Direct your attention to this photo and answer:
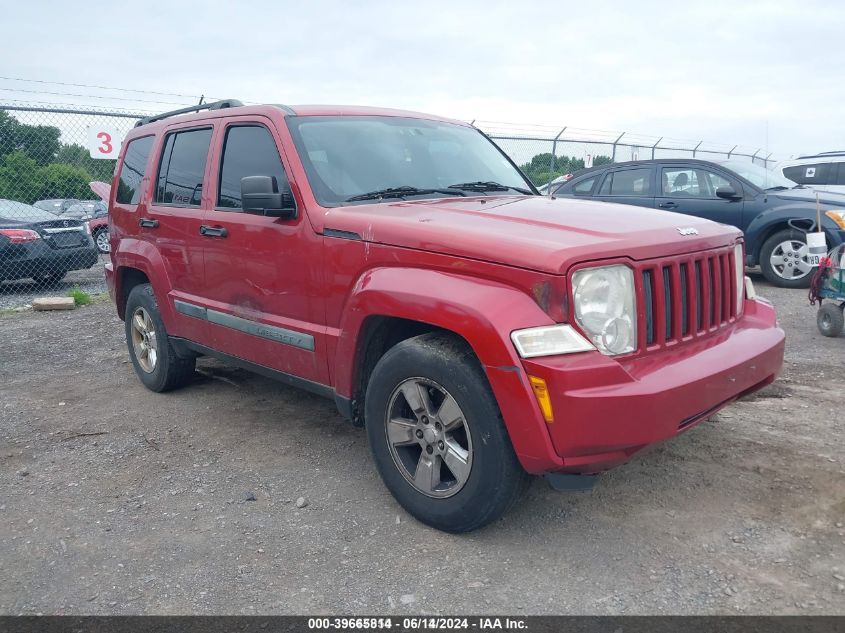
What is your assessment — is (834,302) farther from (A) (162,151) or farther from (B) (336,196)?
(A) (162,151)

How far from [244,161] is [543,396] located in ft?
8.07

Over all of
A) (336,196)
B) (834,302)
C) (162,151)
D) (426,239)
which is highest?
(162,151)

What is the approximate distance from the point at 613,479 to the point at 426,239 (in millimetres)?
1590

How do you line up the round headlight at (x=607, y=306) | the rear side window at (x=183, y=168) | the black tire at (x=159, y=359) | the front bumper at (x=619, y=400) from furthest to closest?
1. the black tire at (x=159, y=359)
2. the rear side window at (x=183, y=168)
3. the round headlight at (x=607, y=306)
4. the front bumper at (x=619, y=400)

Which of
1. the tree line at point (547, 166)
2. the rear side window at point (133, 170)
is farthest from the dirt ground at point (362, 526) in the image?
the tree line at point (547, 166)

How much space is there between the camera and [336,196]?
3588mm

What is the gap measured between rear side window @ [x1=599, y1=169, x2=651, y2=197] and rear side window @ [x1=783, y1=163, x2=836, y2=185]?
14.8ft

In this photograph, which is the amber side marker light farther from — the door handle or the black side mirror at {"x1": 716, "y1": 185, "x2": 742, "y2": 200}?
the black side mirror at {"x1": 716, "y1": 185, "x2": 742, "y2": 200}

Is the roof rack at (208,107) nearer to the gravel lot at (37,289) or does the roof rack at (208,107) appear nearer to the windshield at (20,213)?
the gravel lot at (37,289)

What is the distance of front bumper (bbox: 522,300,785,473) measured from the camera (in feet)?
8.14

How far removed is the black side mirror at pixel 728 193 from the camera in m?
8.92

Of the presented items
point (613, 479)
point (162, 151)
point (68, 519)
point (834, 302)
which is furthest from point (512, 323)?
point (834, 302)

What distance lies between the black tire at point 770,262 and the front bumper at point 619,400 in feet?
22.0

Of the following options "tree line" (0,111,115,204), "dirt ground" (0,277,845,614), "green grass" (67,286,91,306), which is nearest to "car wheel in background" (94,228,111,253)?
"tree line" (0,111,115,204)
